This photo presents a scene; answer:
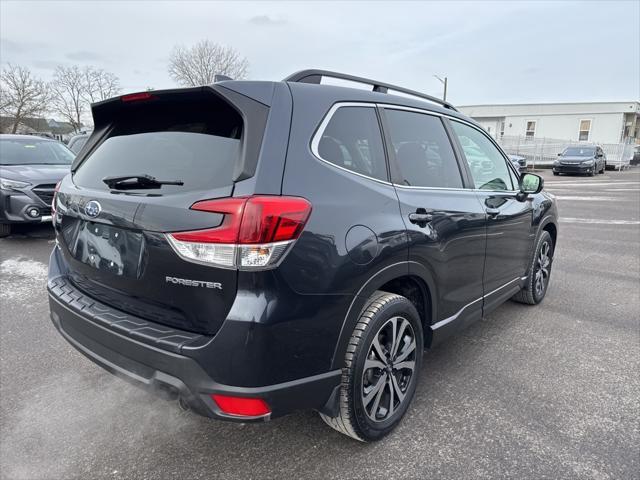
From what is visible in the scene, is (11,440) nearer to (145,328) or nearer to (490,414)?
(145,328)

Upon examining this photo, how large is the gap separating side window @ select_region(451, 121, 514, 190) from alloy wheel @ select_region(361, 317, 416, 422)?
138 cm

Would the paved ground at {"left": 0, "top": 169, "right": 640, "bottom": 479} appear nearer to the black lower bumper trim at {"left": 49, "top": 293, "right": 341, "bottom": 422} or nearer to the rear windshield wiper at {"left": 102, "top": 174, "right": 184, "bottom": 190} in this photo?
the black lower bumper trim at {"left": 49, "top": 293, "right": 341, "bottom": 422}

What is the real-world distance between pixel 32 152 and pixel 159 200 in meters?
7.56

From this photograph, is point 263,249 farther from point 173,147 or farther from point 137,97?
point 137,97

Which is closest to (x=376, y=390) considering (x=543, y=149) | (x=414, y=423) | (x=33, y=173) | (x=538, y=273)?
(x=414, y=423)

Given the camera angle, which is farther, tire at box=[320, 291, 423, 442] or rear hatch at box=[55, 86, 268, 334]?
tire at box=[320, 291, 423, 442]

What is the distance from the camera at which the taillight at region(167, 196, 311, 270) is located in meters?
1.74

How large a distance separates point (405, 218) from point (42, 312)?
143 inches

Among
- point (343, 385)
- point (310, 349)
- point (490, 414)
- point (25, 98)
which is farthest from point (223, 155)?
point (25, 98)

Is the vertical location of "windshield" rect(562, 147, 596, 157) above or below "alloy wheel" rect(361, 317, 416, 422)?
above

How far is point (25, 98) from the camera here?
36312 mm

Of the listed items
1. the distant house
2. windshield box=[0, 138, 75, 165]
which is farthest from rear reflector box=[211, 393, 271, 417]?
the distant house

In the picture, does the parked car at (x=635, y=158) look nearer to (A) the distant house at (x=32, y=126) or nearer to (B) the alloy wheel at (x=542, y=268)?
(B) the alloy wheel at (x=542, y=268)

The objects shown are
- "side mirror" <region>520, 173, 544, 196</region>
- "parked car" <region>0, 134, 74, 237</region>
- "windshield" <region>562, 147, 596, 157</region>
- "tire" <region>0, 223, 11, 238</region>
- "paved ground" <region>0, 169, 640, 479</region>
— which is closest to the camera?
"paved ground" <region>0, 169, 640, 479</region>
